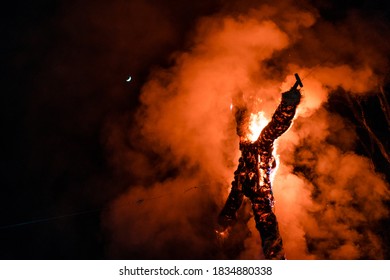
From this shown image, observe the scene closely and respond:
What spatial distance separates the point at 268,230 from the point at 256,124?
1658 mm

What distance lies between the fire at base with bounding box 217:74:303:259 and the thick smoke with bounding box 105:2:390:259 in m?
2.25

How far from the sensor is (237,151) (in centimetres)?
737

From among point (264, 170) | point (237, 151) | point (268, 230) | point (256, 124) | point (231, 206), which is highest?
point (237, 151)

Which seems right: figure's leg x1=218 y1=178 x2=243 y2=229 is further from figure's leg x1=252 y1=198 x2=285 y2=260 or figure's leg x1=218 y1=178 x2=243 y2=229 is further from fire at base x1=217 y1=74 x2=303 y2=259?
figure's leg x1=252 y1=198 x2=285 y2=260

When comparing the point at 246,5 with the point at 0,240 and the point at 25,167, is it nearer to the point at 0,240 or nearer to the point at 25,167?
the point at 25,167

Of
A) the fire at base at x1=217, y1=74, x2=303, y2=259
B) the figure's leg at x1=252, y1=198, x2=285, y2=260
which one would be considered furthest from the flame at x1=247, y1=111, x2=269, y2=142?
the figure's leg at x1=252, y1=198, x2=285, y2=260

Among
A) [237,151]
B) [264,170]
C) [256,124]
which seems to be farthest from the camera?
[237,151]

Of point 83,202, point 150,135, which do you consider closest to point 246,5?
point 150,135

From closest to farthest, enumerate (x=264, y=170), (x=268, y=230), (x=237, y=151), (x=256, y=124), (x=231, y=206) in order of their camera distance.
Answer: (x=268, y=230), (x=264, y=170), (x=256, y=124), (x=231, y=206), (x=237, y=151)

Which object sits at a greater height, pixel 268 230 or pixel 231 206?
pixel 231 206

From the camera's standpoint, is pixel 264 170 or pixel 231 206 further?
pixel 231 206

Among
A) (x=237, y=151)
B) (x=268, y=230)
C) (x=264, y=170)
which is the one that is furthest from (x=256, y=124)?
(x=237, y=151)

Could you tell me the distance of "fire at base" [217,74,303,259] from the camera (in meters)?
4.30

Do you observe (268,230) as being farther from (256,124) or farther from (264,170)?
(256,124)
